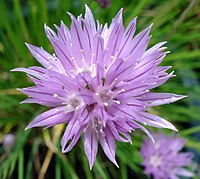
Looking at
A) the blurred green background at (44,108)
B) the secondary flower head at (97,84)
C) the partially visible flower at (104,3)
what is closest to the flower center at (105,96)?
the secondary flower head at (97,84)

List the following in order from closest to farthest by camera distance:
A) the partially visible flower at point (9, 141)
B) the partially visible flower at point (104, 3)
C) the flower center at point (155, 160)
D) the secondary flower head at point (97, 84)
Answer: the secondary flower head at point (97, 84) → the partially visible flower at point (104, 3) → the partially visible flower at point (9, 141) → the flower center at point (155, 160)

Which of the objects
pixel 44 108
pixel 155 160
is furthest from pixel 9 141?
pixel 155 160

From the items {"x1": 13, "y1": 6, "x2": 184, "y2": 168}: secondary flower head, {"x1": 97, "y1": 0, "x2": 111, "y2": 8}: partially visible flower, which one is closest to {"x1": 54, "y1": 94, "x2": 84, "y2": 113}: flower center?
{"x1": 13, "y1": 6, "x2": 184, "y2": 168}: secondary flower head

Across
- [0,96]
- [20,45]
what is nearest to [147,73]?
[0,96]

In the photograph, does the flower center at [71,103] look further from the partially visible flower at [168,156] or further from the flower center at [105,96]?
the partially visible flower at [168,156]

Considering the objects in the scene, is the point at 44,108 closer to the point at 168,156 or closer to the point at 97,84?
the point at 168,156
